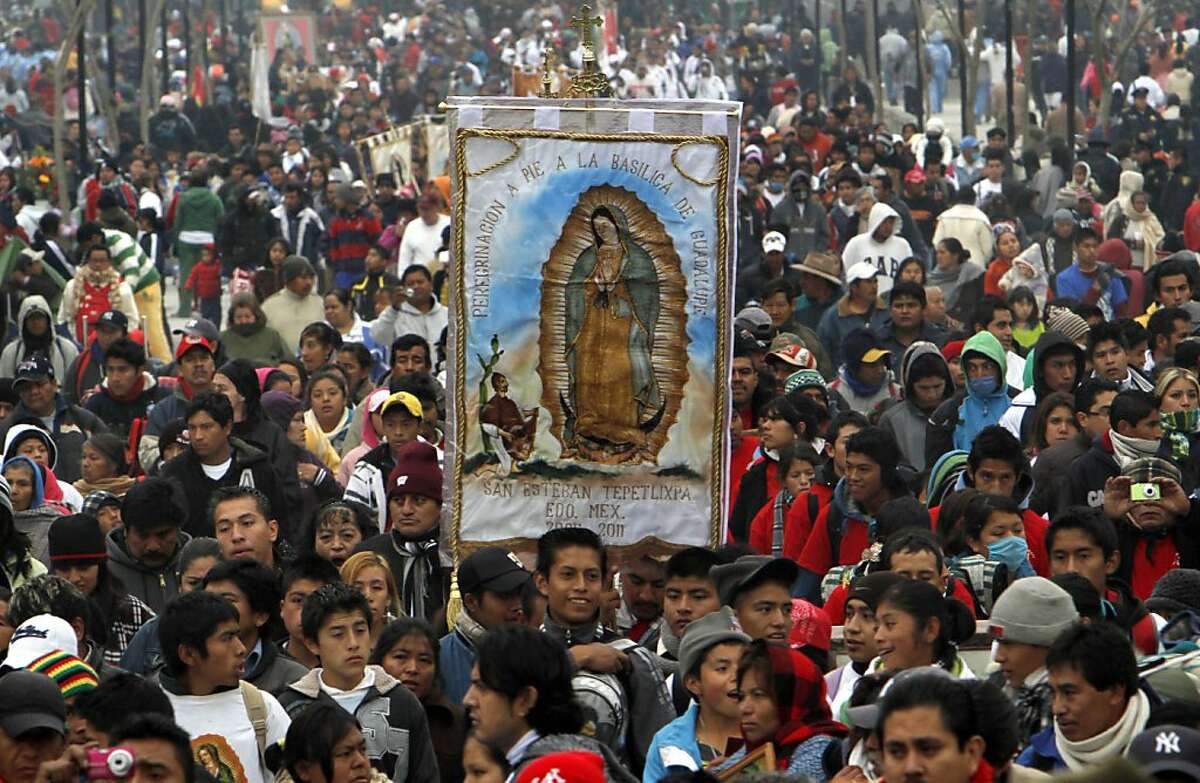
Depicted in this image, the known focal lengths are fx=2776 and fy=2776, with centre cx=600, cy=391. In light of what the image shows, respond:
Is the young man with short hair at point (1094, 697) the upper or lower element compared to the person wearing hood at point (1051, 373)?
lower

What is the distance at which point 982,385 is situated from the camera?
489 inches

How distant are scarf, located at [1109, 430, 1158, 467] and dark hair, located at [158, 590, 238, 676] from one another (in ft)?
13.9

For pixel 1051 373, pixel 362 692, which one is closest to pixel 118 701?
pixel 362 692

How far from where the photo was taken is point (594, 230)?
381 inches

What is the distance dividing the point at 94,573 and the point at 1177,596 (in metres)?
3.67

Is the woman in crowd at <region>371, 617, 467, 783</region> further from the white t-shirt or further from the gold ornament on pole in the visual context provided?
the gold ornament on pole

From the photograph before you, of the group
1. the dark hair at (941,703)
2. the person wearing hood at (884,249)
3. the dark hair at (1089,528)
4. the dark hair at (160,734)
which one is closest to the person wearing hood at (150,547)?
the dark hair at (1089,528)

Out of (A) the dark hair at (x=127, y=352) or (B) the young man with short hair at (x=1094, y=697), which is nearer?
(B) the young man with short hair at (x=1094, y=697)

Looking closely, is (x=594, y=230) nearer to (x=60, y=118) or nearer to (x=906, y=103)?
(x=60, y=118)

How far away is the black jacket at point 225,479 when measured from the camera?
1123 centimetres

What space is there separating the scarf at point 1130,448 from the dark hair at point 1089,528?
5.78 feet

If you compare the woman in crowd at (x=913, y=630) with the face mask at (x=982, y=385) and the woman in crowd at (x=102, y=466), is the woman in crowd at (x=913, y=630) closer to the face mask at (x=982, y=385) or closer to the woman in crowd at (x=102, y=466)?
the face mask at (x=982, y=385)

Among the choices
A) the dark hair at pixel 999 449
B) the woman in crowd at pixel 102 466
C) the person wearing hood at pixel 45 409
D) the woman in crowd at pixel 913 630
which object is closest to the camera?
the woman in crowd at pixel 913 630

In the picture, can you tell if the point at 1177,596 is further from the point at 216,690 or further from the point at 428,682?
the point at 216,690
